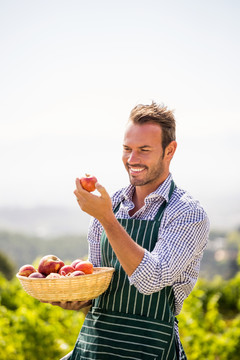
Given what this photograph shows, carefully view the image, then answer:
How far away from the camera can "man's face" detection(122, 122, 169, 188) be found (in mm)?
2469

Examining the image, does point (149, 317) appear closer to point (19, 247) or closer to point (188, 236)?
point (188, 236)

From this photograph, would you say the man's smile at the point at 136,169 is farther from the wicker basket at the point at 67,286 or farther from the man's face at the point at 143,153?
the wicker basket at the point at 67,286

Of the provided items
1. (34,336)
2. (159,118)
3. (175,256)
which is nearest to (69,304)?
→ (175,256)

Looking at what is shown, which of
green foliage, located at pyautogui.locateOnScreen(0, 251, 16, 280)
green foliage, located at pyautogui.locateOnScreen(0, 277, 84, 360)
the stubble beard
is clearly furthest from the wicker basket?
green foliage, located at pyautogui.locateOnScreen(0, 251, 16, 280)

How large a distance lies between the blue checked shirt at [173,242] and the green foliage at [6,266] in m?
7.36

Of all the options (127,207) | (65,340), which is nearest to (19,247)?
(65,340)

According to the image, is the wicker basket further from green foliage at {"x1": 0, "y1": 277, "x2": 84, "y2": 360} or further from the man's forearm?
green foliage at {"x1": 0, "y1": 277, "x2": 84, "y2": 360}

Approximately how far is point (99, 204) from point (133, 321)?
694 mm

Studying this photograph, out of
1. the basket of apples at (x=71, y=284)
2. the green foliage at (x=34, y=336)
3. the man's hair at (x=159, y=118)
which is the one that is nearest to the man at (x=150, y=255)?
the man's hair at (x=159, y=118)

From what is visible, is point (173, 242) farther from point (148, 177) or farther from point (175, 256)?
point (148, 177)

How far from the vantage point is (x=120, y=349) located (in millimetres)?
2416

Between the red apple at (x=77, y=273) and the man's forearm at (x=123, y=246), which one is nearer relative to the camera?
the man's forearm at (x=123, y=246)

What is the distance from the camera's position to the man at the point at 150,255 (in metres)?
2.29

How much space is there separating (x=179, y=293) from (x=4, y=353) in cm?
268
